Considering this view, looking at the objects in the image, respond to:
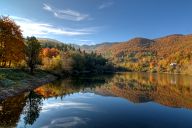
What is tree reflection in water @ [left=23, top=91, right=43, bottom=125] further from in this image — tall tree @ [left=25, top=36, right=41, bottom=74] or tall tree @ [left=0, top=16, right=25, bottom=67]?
tall tree @ [left=25, top=36, right=41, bottom=74]

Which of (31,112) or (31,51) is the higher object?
(31,51)

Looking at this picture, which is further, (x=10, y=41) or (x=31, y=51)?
(x=31, y=51)

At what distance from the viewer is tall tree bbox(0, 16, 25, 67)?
245 ft

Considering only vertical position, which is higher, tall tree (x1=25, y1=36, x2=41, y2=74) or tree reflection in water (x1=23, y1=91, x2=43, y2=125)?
tall tree (x1=25, y1=36, x2=41, y2=74)

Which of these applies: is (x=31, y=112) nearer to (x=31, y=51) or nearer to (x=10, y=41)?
(x=10, y=41)

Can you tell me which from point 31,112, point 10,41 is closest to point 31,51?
point 10,41

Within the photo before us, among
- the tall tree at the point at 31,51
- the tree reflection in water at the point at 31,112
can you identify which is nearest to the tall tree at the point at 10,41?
the tall tree at the point at 31,51

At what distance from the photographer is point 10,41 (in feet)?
251

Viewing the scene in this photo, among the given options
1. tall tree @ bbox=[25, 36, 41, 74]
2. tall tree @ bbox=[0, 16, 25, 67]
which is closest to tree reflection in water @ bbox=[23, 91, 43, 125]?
tall tree @ bbox=[0, 16, 25, 67]

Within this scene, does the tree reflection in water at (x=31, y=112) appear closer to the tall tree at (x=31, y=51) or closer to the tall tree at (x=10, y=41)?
the tall tree at (x=10, y=41)

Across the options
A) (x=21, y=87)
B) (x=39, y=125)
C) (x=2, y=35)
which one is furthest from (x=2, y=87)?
(x=2, y=35)

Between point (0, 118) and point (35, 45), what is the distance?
201 ft

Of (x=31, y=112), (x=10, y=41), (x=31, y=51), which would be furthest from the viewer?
(x=31, y=51)

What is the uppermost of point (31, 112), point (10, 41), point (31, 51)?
point (10, 41)
